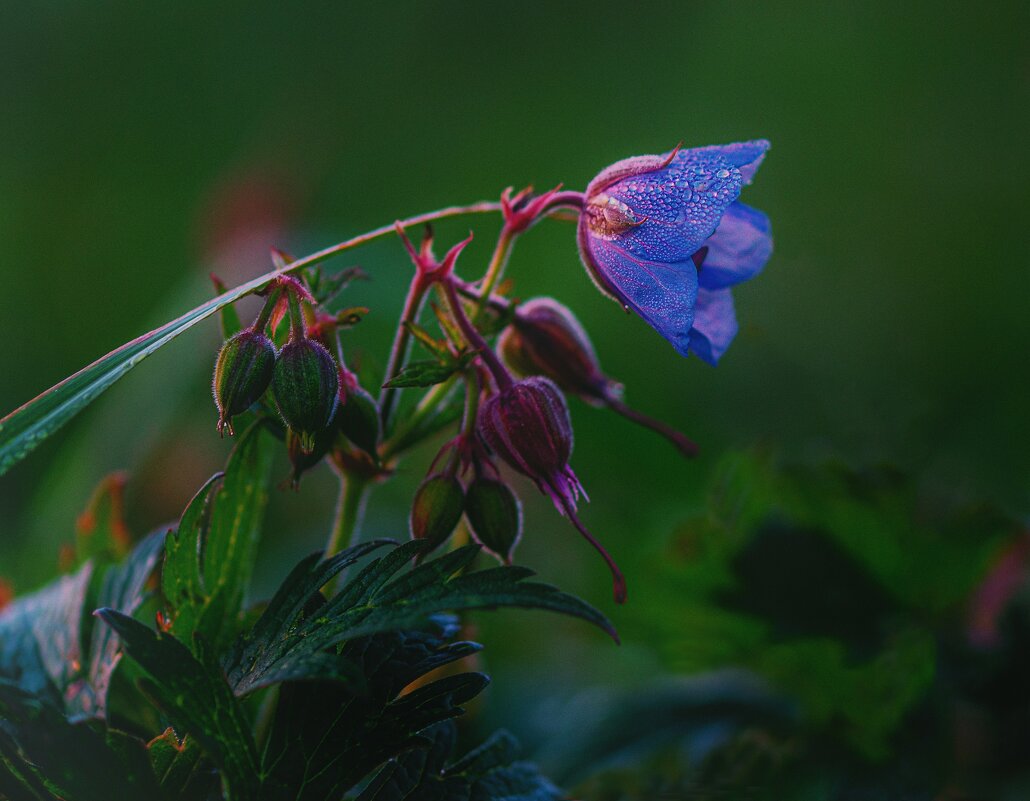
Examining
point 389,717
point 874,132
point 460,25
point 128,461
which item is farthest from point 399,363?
point 460,25

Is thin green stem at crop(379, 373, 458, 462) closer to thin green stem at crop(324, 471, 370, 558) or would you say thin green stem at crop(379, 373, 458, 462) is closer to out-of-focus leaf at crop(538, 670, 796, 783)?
thin green stem at crop(324, 471, 370, 558)

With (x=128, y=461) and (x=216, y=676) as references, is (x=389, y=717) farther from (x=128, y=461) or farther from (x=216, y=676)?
(x=128, y=461)

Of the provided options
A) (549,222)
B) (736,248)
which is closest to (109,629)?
(736,248)

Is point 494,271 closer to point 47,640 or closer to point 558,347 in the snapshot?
point 558,347

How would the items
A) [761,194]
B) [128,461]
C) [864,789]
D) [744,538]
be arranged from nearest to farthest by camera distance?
[864,789] < [744,538] < [128,461] < [761,194]

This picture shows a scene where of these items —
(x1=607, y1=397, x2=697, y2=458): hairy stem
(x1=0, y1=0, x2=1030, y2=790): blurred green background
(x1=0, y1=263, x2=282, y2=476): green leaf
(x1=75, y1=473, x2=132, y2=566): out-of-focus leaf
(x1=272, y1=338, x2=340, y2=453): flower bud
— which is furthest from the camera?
(x1=0, y1=0, x2=1030, y2=790): blurred green background

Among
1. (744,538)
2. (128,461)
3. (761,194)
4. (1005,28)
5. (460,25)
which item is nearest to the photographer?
(744,538)

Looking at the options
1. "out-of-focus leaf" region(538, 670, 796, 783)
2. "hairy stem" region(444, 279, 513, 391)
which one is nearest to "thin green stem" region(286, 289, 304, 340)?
"hairy stem" region(444, 279, 513, 391)
